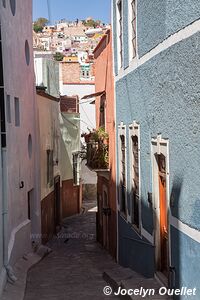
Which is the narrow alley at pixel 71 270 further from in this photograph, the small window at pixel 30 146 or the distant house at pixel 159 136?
the small window at pixel 30 146

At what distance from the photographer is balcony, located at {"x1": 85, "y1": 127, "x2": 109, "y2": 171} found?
1606cm

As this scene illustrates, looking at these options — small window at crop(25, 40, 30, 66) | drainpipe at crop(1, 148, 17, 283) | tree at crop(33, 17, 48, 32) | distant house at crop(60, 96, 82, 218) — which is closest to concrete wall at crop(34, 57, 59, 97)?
distant house at crop(60, 96, 82, 218)

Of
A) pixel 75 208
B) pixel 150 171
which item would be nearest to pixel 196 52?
pixel 150 171

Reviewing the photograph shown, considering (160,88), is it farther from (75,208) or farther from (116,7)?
(75,208)

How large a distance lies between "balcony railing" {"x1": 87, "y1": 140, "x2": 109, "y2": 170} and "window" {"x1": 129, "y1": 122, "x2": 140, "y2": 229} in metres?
4.19

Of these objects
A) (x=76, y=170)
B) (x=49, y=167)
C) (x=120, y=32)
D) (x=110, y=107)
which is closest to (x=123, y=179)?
(x=110, y=107)

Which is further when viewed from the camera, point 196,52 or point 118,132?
point 118,132

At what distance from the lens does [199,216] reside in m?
6.81

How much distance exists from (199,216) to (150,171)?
9.88 ft

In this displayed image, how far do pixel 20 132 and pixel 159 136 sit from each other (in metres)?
6.96

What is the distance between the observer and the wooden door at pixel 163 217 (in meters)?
9.11

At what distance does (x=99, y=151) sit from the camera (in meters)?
16.3

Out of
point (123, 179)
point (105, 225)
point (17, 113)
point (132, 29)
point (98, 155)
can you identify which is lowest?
point (105, 225)

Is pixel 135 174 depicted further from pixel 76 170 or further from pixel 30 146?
→ pixel 76 170
